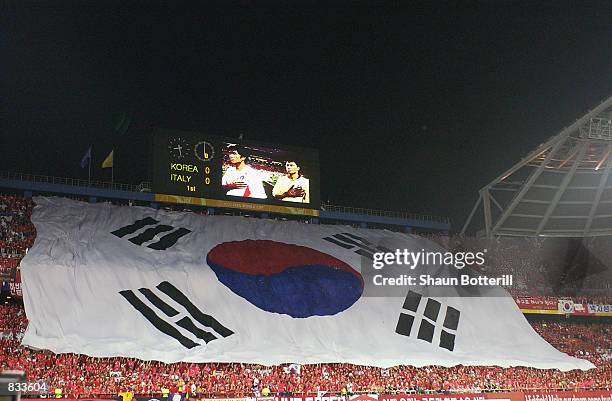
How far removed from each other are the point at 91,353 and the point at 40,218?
10230 mm

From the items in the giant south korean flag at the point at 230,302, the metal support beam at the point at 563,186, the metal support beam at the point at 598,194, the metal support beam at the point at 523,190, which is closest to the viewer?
the giant south korean flag at the point at 230,302

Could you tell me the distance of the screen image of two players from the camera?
39469mm

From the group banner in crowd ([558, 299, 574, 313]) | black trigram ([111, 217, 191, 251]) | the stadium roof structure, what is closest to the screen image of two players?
black trigram ([111, 217, 191, 251])

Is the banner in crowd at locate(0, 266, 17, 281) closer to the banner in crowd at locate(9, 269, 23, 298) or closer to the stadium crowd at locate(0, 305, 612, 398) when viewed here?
the banner in crowd at locate(9, 269, 23, 298)

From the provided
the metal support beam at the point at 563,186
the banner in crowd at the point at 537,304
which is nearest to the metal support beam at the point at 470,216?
the metal support beam at the point at 563,186

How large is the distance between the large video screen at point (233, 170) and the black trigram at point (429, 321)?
8.32m

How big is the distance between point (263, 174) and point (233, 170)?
191cm

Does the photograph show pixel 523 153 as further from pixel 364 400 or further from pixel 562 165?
pixel 364 400

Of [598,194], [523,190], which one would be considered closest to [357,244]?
[523,190]

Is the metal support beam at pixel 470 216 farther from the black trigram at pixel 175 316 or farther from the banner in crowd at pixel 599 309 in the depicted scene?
the black trigram at pixel 175 316

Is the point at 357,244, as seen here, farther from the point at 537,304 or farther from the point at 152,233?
the point at 152,233

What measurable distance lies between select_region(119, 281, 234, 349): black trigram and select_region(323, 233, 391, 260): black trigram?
11.4 m

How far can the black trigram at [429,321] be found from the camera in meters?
36.7

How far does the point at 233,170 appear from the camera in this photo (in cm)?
3953
